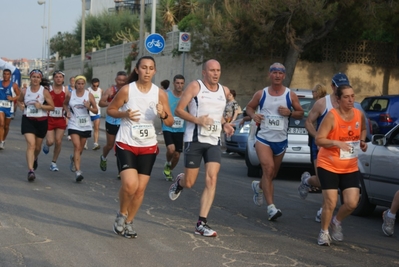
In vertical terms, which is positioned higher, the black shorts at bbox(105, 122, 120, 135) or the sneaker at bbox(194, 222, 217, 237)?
the black shorts at bbox(105, 122, 120, 135)

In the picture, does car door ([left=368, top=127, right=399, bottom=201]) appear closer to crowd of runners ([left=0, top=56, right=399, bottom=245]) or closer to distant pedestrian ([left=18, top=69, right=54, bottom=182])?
crowd of runners ([left=0, top=56, right=399, bottom=245])

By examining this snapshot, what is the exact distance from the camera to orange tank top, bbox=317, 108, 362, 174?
26.2 feet

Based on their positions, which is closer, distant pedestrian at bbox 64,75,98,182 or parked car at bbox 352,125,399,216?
parked car at bbox 352,125,399,216

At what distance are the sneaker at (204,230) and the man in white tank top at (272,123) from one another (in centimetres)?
148

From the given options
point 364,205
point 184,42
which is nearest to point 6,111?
point 184,42

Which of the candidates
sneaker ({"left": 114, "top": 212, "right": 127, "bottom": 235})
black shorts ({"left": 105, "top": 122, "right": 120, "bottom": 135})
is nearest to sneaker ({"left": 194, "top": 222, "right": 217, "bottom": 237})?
sneaker ({"left": 114, "top": 212, "right": 127, "bottom": 235})

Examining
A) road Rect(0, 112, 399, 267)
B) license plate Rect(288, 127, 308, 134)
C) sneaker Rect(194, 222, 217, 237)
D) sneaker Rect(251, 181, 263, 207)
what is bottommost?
road Rect(0, 112, 399, 267)

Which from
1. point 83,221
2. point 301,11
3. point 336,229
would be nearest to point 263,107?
point 336,229

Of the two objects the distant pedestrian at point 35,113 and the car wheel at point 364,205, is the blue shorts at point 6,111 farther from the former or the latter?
the car wheel at point 364,205

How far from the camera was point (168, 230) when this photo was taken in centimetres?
844

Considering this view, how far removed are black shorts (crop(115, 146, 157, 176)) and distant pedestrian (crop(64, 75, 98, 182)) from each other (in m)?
4.96

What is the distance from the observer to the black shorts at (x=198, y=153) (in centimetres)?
850

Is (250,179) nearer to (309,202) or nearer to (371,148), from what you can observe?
(309,202)

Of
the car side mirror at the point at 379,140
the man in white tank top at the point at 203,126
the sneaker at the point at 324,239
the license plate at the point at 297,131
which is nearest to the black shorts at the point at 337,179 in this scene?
the sneaker at the point at 324,239
